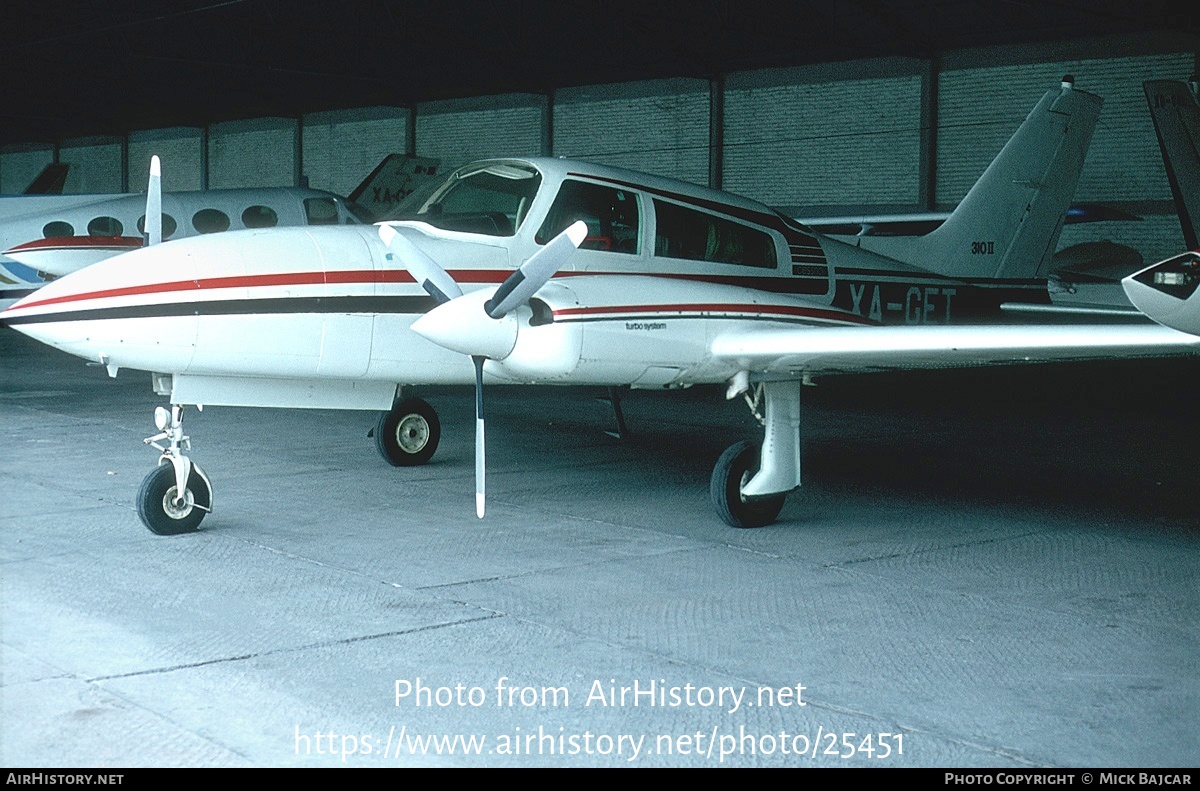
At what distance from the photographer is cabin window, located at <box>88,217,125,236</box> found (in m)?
21.3

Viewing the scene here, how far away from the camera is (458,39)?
81.2 ft

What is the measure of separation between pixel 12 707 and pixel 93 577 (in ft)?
7.00

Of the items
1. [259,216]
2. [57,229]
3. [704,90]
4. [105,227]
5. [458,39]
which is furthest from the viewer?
[458,39]

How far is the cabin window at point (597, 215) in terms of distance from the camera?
27.9ft

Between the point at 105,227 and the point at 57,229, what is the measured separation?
79 cm

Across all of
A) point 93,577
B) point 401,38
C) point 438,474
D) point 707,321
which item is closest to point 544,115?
point 401,38

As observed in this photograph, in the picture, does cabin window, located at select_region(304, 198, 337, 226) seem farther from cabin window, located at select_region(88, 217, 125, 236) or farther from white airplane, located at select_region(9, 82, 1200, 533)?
white airplane, located at select_region(9, 82, 1200, 533)

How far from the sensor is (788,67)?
901 inches

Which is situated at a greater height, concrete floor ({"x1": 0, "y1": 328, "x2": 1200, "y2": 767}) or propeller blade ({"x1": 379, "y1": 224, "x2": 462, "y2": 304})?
propeller blade ({"x1": 379, "y1": 224, "x2": 462, "y2": 304})

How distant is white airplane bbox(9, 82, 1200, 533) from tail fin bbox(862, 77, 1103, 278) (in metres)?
2.64

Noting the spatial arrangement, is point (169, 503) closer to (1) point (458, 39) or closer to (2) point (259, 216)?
(2) point (259, 216)

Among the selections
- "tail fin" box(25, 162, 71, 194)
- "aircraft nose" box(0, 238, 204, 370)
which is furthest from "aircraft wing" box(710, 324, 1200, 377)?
"tail fin" box(25, 162, 71, 194)

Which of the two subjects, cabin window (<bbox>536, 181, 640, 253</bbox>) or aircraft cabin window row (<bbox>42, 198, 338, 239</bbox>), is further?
aircraft cabin window row (<bbox>42, 198, 338, 239</bbox>)

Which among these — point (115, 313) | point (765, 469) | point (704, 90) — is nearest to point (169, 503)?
point (115, 313)
